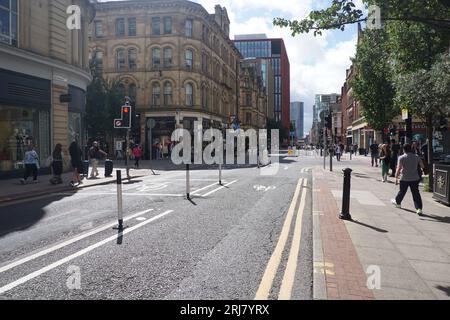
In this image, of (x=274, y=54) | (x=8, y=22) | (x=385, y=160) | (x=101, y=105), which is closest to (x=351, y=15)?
(x=385, y=160)

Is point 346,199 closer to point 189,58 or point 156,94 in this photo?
point 156,94

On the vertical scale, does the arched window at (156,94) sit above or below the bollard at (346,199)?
above

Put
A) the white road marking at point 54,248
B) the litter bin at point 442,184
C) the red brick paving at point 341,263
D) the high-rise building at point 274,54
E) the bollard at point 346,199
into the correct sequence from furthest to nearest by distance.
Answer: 1. the high-rise building at point 274,54
2. the litter bin at point 442,184
3. the bollard at point 346,199
4. the white road marking at point 54,248
5. the red brick paving at point 341,263

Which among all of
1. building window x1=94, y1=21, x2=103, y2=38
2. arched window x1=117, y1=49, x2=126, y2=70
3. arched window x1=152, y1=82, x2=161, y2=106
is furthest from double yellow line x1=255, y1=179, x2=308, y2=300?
building window x1=94, y1=21, x2=103, y2=38

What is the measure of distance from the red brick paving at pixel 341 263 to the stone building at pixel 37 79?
15.1 m

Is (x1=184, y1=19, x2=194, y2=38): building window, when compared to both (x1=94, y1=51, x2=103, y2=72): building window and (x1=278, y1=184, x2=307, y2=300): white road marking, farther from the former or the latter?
(x1=278, y1=184, x2=307, y2=300): white road marking

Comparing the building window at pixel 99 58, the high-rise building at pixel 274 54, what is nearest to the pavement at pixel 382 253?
the building window at pixel 99 58

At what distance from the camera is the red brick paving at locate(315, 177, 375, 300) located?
423 centimetres

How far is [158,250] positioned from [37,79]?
16.1 m

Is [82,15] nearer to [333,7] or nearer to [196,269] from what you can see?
[333,7]

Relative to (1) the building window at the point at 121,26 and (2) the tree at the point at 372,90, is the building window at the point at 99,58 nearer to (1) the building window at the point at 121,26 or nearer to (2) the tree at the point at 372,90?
(1) the building window at the point at 121,26

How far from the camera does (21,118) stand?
18281mm

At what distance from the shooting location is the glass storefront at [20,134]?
57.1 ft
